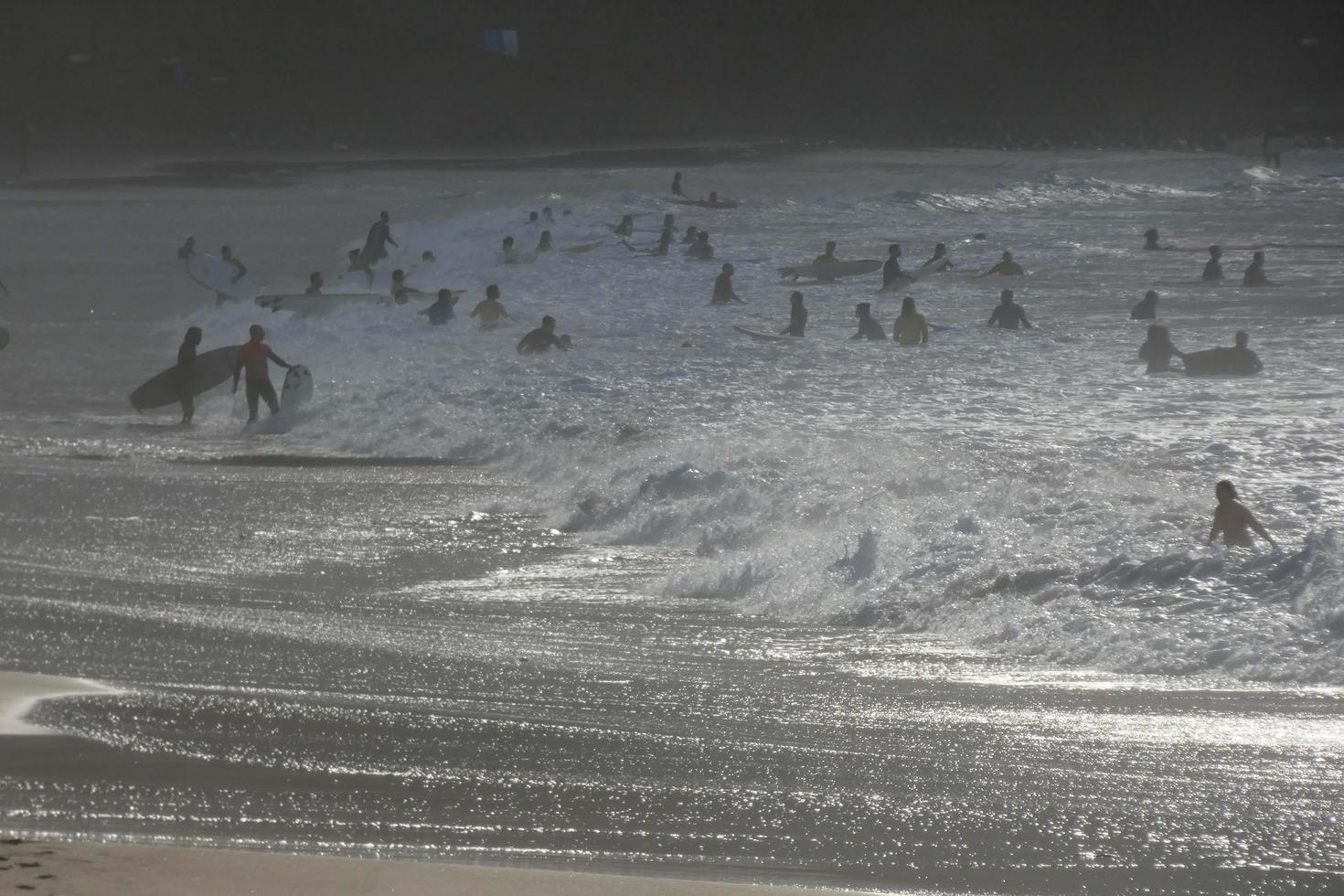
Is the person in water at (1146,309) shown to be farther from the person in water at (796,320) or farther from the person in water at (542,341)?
the person in water at (542,341)

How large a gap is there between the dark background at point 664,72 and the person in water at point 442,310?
3202 centimetres

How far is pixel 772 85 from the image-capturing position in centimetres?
6406

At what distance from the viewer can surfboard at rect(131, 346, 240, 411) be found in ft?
53.6

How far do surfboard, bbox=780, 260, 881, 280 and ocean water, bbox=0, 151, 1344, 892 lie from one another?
673cm

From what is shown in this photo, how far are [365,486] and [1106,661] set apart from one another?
6451 millimetres

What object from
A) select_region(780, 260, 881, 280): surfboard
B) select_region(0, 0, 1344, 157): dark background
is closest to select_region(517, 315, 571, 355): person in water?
select_region(780, 260, 881, 280): surfboard

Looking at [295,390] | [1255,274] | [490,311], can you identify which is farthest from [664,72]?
[295,390]

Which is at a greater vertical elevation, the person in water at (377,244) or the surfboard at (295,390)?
the person in water at (377,244)

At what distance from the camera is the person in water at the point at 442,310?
2191 centimetres

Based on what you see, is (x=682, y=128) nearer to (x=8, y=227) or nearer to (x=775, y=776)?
(x=8, y=227)

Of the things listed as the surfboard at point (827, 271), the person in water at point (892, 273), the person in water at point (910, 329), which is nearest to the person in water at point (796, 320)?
the person in water at point (910, 329)

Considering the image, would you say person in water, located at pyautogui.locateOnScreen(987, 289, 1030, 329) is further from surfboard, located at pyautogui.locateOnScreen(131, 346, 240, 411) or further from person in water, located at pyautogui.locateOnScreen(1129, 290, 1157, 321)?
surfboard, located at pyautogui.locateOnScreen(131, 346, 240, 411)

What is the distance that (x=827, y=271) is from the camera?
95.3ft

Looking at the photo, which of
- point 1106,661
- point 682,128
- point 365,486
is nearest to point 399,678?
point 1106,661
